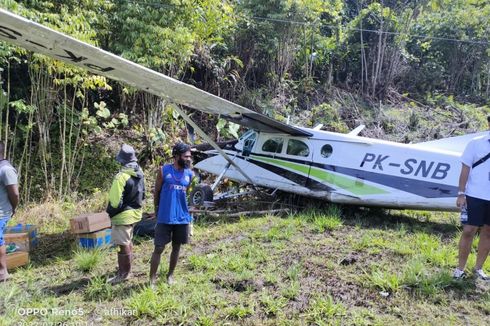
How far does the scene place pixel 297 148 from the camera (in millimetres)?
8781

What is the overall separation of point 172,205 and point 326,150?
14.7 ft

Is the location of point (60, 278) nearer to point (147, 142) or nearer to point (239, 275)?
point (239, 275)

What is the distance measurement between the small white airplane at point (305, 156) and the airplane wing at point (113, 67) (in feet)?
0.04

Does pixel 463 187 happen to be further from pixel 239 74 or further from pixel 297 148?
pixel 239 74

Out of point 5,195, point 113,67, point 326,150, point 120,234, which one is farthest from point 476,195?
point 5,195

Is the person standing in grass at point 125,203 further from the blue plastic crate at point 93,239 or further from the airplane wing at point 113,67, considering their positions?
the airplane wing at point 113,67

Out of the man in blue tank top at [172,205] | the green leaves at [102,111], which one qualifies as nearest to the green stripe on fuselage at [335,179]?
the man in blue tank top at [172,205]

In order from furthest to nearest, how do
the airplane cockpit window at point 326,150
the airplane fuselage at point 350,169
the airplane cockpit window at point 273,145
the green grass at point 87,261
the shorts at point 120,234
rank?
the airplane cockpit window at point 273,145 → the airplane cockpit window at point 326,150 → the airplane fuselage at point 350,169 → the green grass at point 87,261 → the shorts at point 120,234

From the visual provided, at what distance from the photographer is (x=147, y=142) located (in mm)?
12000

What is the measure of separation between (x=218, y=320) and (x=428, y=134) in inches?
474

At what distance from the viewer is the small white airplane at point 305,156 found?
19.2ft

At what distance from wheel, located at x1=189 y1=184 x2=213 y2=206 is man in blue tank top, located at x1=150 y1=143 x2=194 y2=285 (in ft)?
13.3

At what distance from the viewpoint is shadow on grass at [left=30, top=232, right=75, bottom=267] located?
6291mm

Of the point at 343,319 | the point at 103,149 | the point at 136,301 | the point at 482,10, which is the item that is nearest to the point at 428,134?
the point at 482,10
